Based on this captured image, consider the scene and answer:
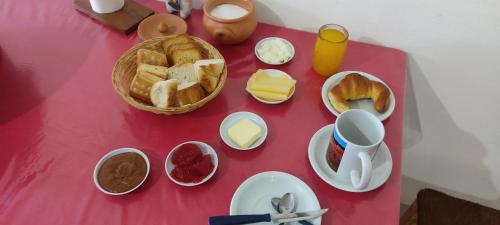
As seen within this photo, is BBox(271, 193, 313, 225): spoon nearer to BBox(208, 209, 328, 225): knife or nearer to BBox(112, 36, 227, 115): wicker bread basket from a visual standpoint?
BBox(208, 209, 328, 225): knife

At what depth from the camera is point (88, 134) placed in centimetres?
78

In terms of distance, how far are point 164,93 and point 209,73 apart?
0.11m

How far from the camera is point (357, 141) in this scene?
2.29 feet

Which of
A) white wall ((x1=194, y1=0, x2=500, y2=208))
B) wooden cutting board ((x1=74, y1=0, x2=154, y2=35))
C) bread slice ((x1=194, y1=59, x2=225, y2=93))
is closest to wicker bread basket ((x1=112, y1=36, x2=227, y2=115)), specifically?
bread slice ((x1=194, y1=59, x2=225, y2=93))

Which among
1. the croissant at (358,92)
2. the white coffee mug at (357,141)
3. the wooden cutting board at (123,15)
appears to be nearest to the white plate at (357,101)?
the croissant at (358,92)

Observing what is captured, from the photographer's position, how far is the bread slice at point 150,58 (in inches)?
33.3

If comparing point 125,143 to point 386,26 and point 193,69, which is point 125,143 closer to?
point 193,69

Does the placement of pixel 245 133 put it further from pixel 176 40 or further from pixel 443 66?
pixel 443 66

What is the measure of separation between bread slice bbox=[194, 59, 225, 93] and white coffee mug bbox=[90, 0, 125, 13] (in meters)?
0.41

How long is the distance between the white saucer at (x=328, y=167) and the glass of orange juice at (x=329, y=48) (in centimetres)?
18

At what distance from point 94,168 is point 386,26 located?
2.60 feet

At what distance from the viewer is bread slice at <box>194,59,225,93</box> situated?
81cm

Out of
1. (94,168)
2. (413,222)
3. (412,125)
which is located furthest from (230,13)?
(413,222)

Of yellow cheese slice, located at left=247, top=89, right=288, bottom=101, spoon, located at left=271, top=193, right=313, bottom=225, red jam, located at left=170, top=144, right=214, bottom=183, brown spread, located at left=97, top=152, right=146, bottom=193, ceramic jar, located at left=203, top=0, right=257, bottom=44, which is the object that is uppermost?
ceramic jar, located at left=203, top=0, right=257, bottom=44
